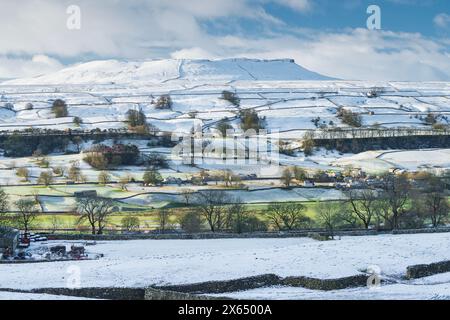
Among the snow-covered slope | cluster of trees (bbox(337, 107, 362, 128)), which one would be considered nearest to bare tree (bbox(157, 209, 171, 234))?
cluster of trees (bbox(337, 107, 362, 128))

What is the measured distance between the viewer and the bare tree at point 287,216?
35.8m

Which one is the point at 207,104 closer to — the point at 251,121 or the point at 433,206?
the point at 251,121

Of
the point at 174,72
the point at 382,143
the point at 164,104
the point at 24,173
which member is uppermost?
the point at 174,72

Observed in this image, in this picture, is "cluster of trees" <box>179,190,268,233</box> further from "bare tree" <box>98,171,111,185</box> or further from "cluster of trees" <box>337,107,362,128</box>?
"cluster of trees" <box>337,107,362,128</box>

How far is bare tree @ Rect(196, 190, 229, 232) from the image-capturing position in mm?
35606

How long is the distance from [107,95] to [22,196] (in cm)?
7720

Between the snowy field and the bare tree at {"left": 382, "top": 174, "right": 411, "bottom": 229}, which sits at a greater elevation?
the snowy field

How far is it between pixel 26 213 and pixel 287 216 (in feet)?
47.2

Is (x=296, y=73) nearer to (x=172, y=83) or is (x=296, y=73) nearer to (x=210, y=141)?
(x=172, y=83)

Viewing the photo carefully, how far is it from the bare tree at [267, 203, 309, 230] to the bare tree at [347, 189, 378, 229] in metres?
2.91

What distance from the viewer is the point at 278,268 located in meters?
20.3

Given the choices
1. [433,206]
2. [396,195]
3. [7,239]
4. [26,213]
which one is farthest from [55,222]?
[433,206]

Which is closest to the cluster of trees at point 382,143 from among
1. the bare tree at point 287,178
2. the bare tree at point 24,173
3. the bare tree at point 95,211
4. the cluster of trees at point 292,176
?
the cluster of trees at point 292,176

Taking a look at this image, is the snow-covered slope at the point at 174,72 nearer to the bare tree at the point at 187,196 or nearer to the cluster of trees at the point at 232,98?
the cluster of trees at the point at 232,98
